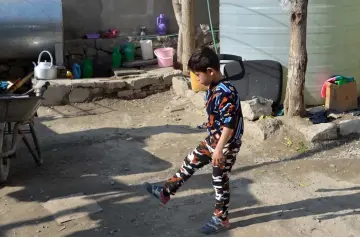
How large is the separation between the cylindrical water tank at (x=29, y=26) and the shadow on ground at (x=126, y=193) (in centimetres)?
290

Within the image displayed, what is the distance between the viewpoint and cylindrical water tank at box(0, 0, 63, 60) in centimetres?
887

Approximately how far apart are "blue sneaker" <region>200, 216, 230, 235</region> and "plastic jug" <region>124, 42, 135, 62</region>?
610 centimetres

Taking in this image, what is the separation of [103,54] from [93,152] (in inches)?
163

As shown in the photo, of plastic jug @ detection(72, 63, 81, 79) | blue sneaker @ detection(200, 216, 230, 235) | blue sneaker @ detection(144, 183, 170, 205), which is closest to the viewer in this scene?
blue sneaker @ detection(200, 216, 230, 235)

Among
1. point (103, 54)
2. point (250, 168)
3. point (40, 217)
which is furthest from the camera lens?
point (103, 54)

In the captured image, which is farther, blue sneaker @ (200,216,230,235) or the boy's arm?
blue sneaker @ (200,216,230,235)

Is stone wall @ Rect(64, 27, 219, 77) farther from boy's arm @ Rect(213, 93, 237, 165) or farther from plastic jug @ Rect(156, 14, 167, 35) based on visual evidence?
boy's arm @ Rect(213, 93, 237, 165)

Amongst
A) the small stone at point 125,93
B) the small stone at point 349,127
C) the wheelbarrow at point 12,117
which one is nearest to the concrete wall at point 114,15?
the small stone at point 125,93

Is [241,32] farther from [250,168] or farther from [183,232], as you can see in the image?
[183,232]

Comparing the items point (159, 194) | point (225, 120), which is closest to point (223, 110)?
point (225, 120)

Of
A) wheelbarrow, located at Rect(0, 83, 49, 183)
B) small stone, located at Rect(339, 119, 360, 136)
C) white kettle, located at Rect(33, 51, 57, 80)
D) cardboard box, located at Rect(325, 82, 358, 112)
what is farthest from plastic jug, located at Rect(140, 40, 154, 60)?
wheelbarrow, located at Rect(0, 83, 49, 183)

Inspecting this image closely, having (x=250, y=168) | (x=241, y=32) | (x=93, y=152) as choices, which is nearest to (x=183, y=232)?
(x=250, y=168)

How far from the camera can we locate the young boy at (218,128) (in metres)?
3.80

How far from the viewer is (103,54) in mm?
9969
